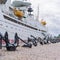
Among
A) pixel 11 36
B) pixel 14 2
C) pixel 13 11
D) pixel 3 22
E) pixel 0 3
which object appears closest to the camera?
pixel 3 22

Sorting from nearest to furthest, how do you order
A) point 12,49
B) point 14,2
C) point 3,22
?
point 12,49, point 3,22, point 14,2

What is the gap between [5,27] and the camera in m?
25.5

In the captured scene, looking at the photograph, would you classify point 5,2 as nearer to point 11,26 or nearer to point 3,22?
point 11,26

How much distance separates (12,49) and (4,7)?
1348 centimetres

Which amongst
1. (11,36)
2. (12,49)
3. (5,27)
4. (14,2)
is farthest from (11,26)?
(14,2)

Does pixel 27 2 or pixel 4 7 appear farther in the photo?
pixel 27 2

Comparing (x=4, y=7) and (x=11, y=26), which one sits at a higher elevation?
(x=4, y=7)

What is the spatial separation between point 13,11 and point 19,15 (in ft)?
5.23

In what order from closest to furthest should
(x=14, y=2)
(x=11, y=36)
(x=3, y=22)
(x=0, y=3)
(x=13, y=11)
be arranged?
(x=3, y=22)
(x=11, y=36)
(x=0, y=3)
(x=13, y=11)
(x=14, y=2)

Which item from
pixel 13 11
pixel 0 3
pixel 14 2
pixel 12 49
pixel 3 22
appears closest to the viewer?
pixel 12 49

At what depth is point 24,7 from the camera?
169ft

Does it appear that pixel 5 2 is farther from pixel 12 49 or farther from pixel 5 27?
pixel 12 49

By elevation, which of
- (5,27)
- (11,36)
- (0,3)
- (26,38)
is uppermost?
(0,3)

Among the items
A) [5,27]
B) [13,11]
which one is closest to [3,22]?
[5,27]
